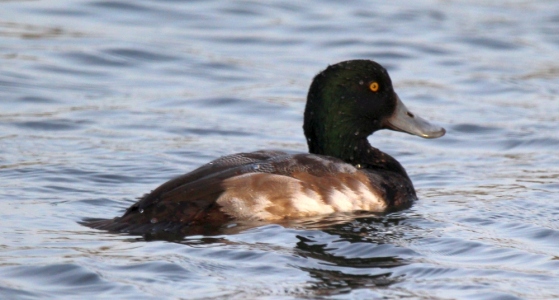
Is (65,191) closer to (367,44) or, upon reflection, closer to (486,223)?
(486,223)

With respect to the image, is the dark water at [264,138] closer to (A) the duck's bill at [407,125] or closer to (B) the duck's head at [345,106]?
(A) the duck's bill at [407,125]

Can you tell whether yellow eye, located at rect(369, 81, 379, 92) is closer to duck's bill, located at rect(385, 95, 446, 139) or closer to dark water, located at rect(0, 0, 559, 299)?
duck's bill, located at rect(385, 95, 446, 139)

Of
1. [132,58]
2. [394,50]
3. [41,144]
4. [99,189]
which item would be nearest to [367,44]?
[394,50]

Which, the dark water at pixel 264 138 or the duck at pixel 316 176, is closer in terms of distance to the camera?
the dark water at pixel 264 138

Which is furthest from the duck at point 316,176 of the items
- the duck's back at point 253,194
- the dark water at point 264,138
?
the dark water at point 264,138

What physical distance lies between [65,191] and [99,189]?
261 mm

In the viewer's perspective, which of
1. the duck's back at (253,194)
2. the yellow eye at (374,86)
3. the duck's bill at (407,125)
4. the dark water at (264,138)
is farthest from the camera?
the duck's bill at (407,125)

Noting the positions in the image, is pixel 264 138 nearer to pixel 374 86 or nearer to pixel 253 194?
pixel 374 86

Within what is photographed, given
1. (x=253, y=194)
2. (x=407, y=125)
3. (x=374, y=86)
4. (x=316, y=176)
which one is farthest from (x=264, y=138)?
(x=253, y=194)

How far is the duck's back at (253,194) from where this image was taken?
626cm

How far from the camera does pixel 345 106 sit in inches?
293

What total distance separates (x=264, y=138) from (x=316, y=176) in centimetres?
314

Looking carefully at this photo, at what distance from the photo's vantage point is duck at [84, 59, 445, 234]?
6301 mm

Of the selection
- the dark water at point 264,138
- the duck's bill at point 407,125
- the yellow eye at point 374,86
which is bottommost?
the dark water at point 264,138
